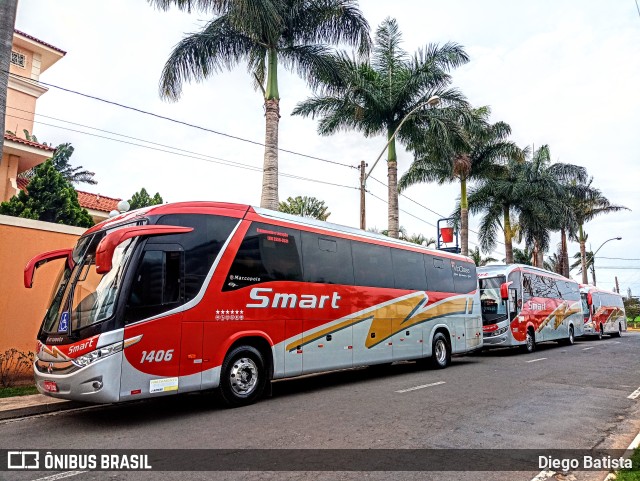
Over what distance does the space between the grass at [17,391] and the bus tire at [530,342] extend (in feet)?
55.9

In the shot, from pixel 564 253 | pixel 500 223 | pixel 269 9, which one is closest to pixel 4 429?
pixel 269 9

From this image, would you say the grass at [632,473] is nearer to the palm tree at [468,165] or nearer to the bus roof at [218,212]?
the bus roof at [218,212]

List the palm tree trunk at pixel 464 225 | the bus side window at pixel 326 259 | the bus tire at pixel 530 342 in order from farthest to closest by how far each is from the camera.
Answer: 1. the palm tree trunk at pixel 464 225
2. the bus tire at pixel 530 342
3. the bus side window at pixel 326 259

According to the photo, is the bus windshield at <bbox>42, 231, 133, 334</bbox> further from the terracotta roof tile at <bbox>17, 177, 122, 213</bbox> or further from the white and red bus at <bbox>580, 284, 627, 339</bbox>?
the white and red bus at <bbox>580, 284, 627, 339</bbox>

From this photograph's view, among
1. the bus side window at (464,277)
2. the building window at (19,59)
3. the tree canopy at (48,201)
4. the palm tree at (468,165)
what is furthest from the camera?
the palm tree at (468,165)

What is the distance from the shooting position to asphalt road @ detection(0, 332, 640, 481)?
6004 mm

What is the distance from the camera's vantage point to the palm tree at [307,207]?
48781mm

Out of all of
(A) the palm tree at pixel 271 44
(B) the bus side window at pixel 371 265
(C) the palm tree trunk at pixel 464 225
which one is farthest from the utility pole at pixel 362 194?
(C) the palm tree trunk at pixel 464 225

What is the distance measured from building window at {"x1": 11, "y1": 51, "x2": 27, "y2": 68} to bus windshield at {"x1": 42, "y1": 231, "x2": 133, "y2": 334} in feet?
69.4

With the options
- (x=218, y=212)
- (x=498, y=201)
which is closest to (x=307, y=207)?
(x=498, y=201)

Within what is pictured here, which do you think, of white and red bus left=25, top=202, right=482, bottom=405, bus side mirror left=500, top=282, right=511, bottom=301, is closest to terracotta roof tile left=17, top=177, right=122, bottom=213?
white and red bus left=25, top=202, right=482, bottom=405

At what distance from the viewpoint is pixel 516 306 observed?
18.9 m

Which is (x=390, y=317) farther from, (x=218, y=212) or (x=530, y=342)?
(x=530, y=342)

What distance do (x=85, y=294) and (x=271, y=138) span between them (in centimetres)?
972
